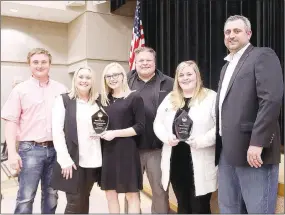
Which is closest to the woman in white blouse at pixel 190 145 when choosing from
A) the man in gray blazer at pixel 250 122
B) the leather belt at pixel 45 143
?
the man in gray blazer at pixel 250 122

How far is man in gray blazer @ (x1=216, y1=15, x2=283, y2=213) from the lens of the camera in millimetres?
1579

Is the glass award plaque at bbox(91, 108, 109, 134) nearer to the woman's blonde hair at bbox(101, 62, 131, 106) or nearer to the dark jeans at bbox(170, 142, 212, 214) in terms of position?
the woman's blonde hair at bbox(101, 62, 131, 106)

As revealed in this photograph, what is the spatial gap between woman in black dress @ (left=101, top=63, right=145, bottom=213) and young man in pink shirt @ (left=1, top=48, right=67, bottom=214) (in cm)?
42

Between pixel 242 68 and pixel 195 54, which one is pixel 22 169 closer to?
pixel 242 68

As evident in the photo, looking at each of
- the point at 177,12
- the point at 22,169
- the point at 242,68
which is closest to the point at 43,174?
the point at 22,169

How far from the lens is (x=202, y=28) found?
4535mm

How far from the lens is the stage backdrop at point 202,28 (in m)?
3.65

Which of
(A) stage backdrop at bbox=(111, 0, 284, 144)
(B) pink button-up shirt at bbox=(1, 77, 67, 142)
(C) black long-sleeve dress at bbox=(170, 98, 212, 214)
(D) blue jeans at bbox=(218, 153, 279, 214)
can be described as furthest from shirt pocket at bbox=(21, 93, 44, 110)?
(A) stage backdrop at bbox=(111, 0, 284, 144)

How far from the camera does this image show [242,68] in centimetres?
169

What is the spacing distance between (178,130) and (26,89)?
1.06 m

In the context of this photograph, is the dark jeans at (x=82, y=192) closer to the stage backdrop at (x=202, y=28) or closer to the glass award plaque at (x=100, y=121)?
the glass award plaque at (x=100, y=121)

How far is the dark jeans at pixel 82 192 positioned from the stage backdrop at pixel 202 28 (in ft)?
8.84

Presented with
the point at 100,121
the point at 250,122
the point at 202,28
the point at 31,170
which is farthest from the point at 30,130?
the point at 202,28

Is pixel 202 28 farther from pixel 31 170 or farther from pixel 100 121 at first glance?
pixel 31 170
